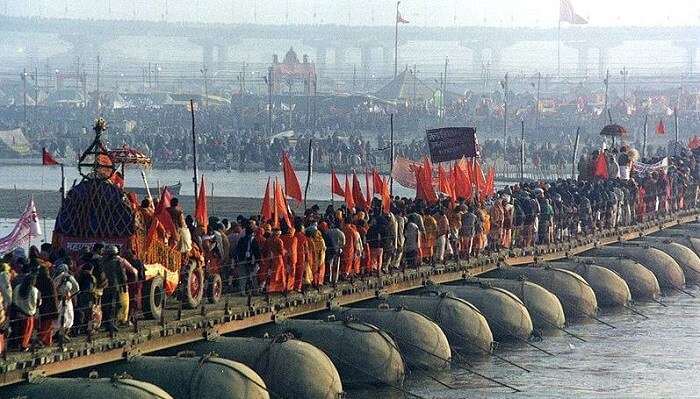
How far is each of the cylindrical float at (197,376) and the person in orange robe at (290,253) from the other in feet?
14.1

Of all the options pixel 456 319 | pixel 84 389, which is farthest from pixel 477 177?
pixel 84 389

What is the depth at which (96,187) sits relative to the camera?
100 ft

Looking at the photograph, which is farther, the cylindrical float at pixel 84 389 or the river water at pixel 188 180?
the river water at pixel 188 180

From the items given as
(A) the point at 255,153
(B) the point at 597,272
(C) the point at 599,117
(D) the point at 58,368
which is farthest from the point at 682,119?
(D) the point at 58,368

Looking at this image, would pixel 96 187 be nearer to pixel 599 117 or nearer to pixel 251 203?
pixel 251 203

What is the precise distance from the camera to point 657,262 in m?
51.7

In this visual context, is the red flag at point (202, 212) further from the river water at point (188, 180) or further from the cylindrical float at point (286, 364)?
the river water at point (188, 180)

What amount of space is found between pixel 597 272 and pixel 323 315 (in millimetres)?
12983

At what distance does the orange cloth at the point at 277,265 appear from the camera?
33.2m

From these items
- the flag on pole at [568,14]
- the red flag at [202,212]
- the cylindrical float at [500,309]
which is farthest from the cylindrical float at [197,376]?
the flag on pole at [568,14]

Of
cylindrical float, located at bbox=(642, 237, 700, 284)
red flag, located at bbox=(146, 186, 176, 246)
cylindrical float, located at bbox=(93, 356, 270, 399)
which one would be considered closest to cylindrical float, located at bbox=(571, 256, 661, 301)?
cylindrical float, located at bbox=(642, 237, 700, 284)

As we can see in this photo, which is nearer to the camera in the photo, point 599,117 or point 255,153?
point 255,153

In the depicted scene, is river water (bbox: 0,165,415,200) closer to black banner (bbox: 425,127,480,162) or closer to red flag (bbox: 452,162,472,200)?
red flag (bbox: 452,162,472,200)

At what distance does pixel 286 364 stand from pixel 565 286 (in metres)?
14.5
